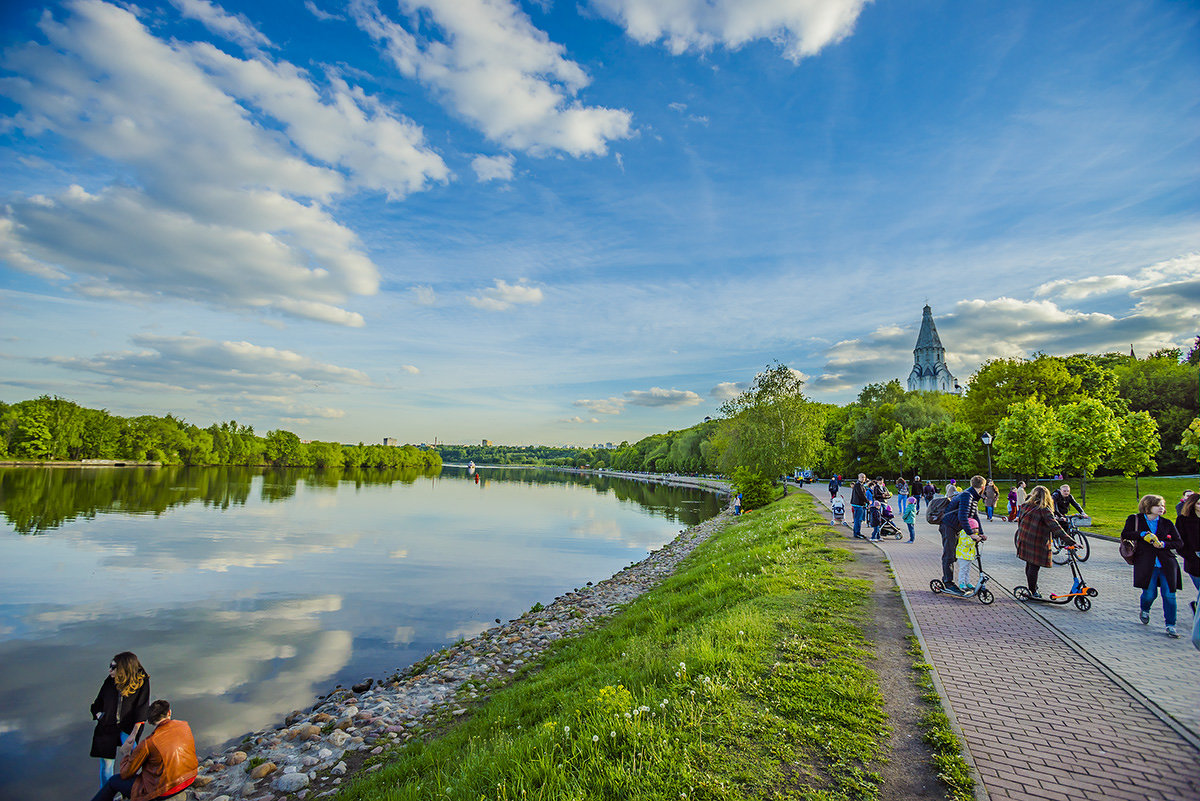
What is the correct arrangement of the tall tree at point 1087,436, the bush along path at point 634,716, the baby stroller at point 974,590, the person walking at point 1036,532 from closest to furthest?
the bush along path at point 634,716 → the person walking at point 1036,532 → the baby stroller at point 974,590 → the tall tree at point 1087,436

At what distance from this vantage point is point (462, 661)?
1176 cm

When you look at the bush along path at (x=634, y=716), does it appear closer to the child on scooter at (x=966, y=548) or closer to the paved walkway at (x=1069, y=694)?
the paved walkway at (x=1069, y=694)

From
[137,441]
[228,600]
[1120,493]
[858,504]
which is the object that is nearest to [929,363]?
[1120,493]

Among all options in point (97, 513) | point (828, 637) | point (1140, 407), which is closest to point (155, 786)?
point (828, 637)

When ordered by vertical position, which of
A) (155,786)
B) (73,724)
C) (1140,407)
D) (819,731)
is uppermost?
(1140,407)

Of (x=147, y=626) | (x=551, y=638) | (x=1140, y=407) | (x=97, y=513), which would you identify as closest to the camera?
(x=551, y=638)

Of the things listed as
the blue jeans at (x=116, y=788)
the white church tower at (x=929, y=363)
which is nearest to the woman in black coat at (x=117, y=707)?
the blue jeans at (x=116, y=788)

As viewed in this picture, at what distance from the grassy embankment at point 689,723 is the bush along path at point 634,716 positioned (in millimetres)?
22

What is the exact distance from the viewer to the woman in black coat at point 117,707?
19.7ft

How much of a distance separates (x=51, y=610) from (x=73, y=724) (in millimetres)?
8489

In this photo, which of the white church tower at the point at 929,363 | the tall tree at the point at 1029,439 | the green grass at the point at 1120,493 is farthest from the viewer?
the white church tower at the point at 929,363

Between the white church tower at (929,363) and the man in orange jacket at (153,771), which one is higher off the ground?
the white church tower at (929,363)

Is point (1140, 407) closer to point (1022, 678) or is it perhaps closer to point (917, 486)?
point (917, 486)

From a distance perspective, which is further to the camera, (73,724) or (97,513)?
(97,513)
